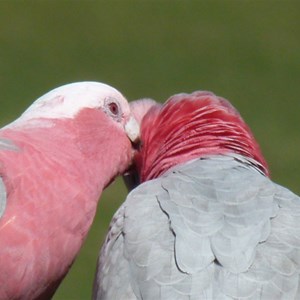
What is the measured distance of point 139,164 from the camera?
380 cm

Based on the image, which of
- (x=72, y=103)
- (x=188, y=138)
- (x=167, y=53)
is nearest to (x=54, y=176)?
(x=72, y=103)

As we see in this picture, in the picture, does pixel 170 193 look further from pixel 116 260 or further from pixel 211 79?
pixel 211 79

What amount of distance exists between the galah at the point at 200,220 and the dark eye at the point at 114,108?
176mm

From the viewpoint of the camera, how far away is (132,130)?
3.72 m

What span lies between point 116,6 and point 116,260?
4945mm

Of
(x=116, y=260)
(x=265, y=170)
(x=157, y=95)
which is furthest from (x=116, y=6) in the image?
(x=116, y=260)

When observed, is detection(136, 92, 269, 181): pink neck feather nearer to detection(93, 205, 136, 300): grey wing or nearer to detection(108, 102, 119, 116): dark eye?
detection(108, 102, 119, 116): dark eye

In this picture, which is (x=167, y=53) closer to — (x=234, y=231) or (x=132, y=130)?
(x=132, y=130)

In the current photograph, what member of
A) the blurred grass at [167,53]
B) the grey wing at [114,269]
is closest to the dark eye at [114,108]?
the grey wing at [114,269]

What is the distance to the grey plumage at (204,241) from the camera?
3150 mm

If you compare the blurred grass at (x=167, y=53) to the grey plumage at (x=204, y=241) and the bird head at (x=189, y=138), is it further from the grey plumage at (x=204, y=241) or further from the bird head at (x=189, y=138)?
the grey plumage at (x=204, y=241)

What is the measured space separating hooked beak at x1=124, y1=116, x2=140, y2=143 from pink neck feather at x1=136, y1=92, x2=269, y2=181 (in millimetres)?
49

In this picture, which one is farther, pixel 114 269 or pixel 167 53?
pixel 167 53

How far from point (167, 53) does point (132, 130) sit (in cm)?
414
